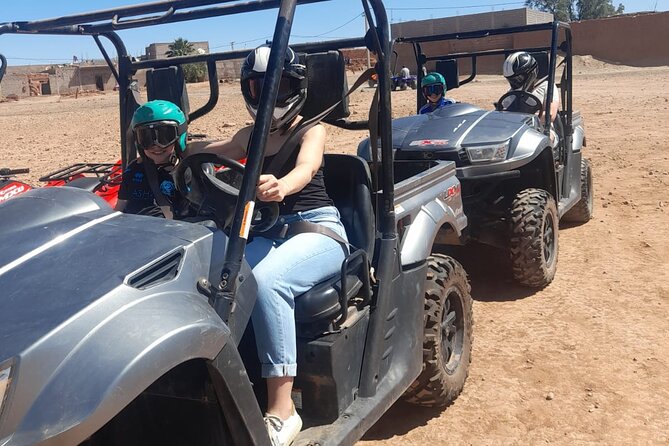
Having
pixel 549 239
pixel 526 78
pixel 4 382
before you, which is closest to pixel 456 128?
pixel 549 239

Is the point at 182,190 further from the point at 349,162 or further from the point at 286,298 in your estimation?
the point at 349,162

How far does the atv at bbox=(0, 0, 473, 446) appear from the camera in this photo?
1.69 meters

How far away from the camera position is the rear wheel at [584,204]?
7.06 meters

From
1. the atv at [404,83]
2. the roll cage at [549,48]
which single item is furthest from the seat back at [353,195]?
the atv at [404,83]

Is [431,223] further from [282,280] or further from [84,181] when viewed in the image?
[84,181]

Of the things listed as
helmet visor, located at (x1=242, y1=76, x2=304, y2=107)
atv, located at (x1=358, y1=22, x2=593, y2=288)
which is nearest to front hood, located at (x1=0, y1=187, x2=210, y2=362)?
helmet visor, located at (x1=242, y1=76, x2=304, y2=107)

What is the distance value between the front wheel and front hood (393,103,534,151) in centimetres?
180

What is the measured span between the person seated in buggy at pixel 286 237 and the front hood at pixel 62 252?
1.33 feet

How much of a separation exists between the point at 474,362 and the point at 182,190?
2.37m

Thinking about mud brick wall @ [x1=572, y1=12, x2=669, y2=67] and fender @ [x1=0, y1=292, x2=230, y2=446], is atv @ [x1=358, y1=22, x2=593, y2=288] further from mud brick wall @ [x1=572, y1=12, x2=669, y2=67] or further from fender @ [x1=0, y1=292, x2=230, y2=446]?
mud brick wall @ [x1=572, y1=12, x2=669, y2=67]

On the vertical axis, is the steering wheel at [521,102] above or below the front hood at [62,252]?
above

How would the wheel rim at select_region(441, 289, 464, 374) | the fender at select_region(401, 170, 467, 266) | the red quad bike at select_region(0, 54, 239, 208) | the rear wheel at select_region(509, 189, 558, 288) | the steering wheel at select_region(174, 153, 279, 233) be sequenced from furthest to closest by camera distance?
the rear wheel at select_region(509, 189, 558, 288) < the wheel rim at select_region(441, 289, 464, 374) < the red quad bike at select_region(0, 54, 239, 208) < the fender at select_region(401, 170, 467, 266) < the steering wheel at select_region(174, 153, 279, 233)

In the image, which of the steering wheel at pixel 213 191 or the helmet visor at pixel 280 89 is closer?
the steering wheel at pixel 213 191

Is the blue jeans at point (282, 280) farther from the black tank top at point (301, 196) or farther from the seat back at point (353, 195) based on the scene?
the seat back at point (353, 195)
